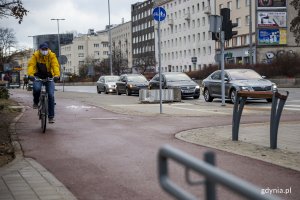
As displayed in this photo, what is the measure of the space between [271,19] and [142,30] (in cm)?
6509

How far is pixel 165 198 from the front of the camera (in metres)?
5.16

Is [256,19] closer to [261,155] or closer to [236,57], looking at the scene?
[236,57]

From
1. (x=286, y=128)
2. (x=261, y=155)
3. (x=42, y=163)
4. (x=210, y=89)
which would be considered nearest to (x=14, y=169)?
(x=42, y=163)

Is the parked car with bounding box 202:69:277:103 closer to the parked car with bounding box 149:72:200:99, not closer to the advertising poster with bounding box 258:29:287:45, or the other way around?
the parked car with bounding box 149:72:200:99

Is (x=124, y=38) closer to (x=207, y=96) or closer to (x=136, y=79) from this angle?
(x=136, y=79)

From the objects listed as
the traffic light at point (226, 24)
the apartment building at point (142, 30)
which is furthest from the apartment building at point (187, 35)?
the traffic light at point (226, 24)

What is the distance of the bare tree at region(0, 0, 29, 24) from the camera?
36.3ft

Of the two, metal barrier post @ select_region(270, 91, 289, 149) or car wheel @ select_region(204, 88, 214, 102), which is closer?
metal barrier post @ select_region(270, 91, 289, 149)

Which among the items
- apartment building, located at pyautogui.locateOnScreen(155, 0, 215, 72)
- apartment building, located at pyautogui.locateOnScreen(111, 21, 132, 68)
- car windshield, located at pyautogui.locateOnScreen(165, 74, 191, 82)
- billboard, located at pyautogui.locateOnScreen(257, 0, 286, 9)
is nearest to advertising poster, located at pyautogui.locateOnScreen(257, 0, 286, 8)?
billboard, located at pyautogui.locateOnScreen(257, 0, 286, 9)

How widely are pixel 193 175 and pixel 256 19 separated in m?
76.2

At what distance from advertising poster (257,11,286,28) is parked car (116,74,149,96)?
44.4m

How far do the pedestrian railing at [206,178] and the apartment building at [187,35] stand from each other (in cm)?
8780

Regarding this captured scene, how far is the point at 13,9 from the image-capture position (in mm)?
11062
